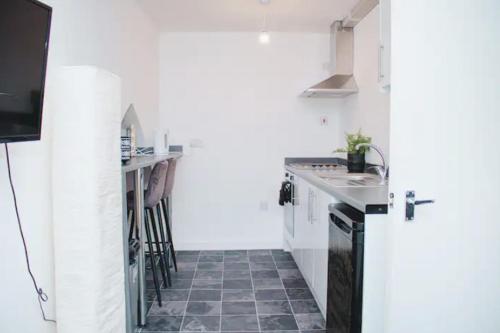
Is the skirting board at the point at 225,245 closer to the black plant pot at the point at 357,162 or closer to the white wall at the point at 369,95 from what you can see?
the black plant pot at the point at 357,162

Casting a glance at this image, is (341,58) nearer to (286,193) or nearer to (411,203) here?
(286,193)

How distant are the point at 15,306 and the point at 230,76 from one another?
3.04 metres

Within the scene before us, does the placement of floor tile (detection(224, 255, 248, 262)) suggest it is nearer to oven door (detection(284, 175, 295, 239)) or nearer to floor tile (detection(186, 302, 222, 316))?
oven door (detection(284, 175, 295, 239))

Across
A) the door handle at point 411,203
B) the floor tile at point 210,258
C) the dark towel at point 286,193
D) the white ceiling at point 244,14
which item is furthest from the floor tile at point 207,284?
the white ceiling at point 244,14

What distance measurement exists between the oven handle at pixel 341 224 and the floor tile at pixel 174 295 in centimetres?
144

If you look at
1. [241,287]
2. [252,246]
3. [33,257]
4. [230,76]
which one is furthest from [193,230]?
[33,257]

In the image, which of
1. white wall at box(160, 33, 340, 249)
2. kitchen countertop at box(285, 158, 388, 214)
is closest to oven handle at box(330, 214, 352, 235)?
kitchen countertop at box(285, 158, 388, 214)

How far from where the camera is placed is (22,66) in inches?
43.7

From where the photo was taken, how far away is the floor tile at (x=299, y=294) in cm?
271

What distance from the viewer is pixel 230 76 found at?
3893 mm

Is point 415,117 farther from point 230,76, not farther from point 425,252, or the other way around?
point 230,76

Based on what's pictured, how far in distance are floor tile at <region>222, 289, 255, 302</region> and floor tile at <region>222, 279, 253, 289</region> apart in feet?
0.22

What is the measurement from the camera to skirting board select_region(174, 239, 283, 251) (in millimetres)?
3943

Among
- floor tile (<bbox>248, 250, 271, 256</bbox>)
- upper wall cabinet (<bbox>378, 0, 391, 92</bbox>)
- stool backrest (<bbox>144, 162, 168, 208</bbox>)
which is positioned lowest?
floor tile (<bbox>248, 250, 271, 256</bbox>)
